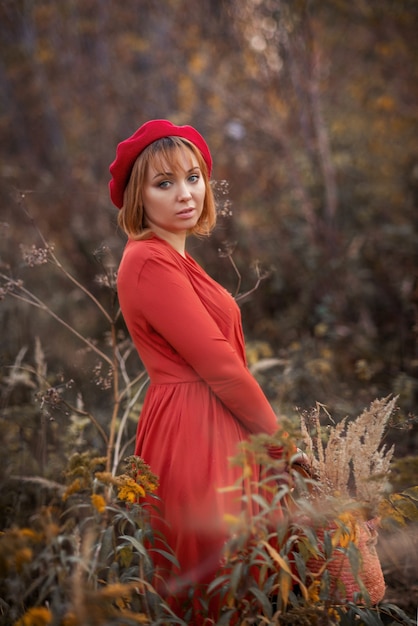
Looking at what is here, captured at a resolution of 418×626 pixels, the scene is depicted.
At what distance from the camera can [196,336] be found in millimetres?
1866

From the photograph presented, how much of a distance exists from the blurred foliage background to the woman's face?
754 mm

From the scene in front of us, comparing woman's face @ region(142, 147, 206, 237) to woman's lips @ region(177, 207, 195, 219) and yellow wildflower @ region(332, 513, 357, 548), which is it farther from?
yellow wildflower @ region(332, 513, 357, 548)

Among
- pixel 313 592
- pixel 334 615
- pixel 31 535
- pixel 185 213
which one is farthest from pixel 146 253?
pixel 334 615

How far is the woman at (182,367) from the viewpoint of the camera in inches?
74.3

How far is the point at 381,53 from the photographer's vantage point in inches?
348

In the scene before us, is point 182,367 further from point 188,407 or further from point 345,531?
point 345,531

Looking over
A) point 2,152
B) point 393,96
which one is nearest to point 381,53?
point 393,96

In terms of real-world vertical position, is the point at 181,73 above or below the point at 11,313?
above

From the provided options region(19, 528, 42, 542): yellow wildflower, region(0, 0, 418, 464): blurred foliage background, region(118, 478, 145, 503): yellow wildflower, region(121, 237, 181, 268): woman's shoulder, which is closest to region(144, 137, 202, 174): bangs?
region(121, 237, 181, 268): woman's shoulder

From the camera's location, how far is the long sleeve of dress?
6.14 feet

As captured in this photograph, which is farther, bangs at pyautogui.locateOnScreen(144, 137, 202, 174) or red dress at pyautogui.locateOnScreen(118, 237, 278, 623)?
bangs at pyautogui.locateOnScreen(144, 137, 202, 174)

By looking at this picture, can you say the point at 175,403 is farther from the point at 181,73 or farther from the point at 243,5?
the point at 181,73

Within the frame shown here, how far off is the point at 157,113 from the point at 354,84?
3345 mm

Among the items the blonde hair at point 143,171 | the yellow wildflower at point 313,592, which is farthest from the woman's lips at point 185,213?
the yellow wildflower at point 313,592
